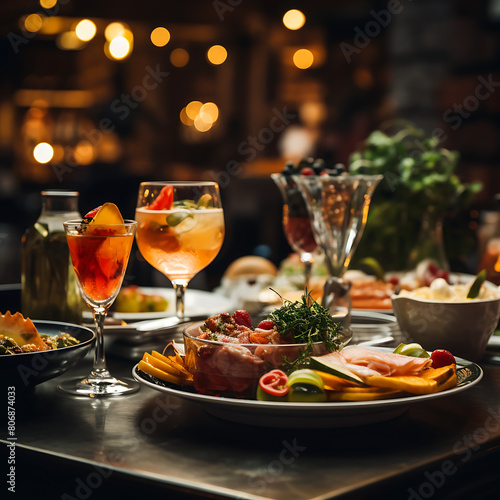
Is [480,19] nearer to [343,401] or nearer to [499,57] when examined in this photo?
[499,57]

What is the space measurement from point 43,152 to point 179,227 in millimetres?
8197

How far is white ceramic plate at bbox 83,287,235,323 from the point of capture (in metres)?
1.49

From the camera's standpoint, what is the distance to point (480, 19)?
617 centimetres

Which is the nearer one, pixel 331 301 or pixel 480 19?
pixel 331 301

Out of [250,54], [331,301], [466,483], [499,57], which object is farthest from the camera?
[250,54]

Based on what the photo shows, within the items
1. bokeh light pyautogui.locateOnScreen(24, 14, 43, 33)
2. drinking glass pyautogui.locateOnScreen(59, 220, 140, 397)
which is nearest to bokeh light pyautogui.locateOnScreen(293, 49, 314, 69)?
bokeh light pyautogui.locateOnScreen(24, 14, 43, 33)

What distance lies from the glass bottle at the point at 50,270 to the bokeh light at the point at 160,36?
8356mm

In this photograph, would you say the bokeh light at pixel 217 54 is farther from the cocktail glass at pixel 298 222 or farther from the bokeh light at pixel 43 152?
the cocktail glass at pixel 298 222

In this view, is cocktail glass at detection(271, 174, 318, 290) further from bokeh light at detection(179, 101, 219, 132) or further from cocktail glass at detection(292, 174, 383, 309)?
bokeh light at detection(179, 101, 219, 132)

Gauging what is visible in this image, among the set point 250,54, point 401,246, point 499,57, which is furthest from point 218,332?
point 250,54

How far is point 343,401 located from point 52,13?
8.25m

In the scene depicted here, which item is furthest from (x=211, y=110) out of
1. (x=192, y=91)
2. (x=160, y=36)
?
(x=160, y=36)

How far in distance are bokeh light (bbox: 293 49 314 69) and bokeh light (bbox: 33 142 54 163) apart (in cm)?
317

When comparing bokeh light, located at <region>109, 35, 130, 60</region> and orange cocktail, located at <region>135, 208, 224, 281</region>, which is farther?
bokeh light, located at <region>109, 35, 130, 60</region>
